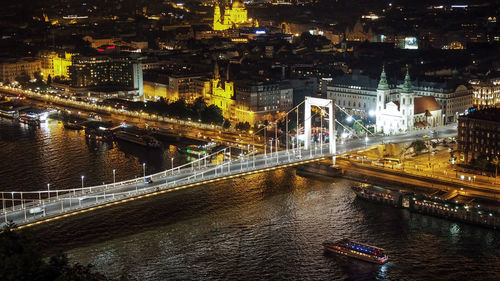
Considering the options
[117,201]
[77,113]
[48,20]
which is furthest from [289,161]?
[48,20]

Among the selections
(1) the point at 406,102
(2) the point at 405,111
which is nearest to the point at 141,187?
(2) the point at 405,111

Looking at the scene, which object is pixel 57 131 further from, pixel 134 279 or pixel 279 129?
pixel 134 279

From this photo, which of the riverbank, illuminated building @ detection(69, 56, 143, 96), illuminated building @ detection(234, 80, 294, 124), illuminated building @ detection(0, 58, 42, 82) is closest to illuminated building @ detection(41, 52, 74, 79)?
illuminated building @ detection(0, 58, 42, 82)

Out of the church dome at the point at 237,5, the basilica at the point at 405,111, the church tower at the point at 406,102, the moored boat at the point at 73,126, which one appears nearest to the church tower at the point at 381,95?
the basilica at the point at 405,111

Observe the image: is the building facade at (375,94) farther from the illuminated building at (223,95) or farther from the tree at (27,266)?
the tree at (27,266)

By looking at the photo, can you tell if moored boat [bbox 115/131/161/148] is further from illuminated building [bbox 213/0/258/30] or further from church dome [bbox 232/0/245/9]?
church dome [bbox 232/0/245/9]

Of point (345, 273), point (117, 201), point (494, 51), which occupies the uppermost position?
point (494, 51)

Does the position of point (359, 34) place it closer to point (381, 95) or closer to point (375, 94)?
point (375, 94)
